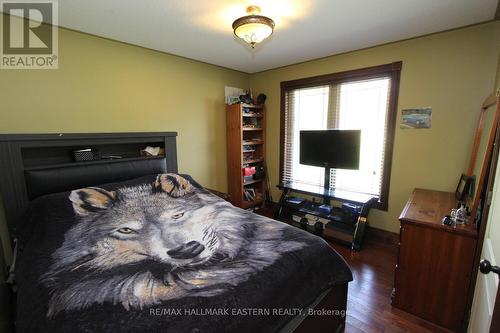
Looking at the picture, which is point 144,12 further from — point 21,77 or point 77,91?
point 21,77

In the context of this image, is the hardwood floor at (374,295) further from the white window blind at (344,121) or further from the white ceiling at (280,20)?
the white ceiling at (280,20)

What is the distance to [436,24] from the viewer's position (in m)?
2.12

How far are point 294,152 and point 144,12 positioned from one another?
103 inches

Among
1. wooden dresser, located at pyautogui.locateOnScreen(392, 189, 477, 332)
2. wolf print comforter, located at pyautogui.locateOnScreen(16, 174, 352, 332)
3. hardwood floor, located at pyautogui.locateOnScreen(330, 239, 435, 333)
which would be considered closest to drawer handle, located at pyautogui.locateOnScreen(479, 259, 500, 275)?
wolf print comforter, located at pyautogui.locateOnScreen(16, 174, 352, 332)

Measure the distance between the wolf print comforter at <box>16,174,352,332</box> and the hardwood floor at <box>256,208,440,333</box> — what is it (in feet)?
1.90

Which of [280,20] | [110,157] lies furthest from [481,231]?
[110,157]

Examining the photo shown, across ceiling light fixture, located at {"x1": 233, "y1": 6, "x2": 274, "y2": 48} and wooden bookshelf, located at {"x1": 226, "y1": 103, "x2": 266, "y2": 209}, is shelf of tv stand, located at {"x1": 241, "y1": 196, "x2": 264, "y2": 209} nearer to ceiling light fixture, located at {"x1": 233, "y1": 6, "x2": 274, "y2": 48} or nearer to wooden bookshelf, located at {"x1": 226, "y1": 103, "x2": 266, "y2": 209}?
wooden bookshelf, located at {"x1": 226, "y1": 103, "x2": 266, "y2": 209}

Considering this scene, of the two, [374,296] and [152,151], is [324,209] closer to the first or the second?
[374,296]

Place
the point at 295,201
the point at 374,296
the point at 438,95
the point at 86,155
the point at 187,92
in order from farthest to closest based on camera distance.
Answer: the point at 295,201
the point at 187,92
the point at 438,95
the point at 86,155
the point at 374,296

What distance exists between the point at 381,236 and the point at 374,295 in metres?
1.09

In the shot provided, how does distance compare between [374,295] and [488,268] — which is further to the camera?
[374,295]

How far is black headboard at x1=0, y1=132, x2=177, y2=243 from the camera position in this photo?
1.81 metres

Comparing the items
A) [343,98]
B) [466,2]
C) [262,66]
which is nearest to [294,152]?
[343,98]

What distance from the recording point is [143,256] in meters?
1.36
